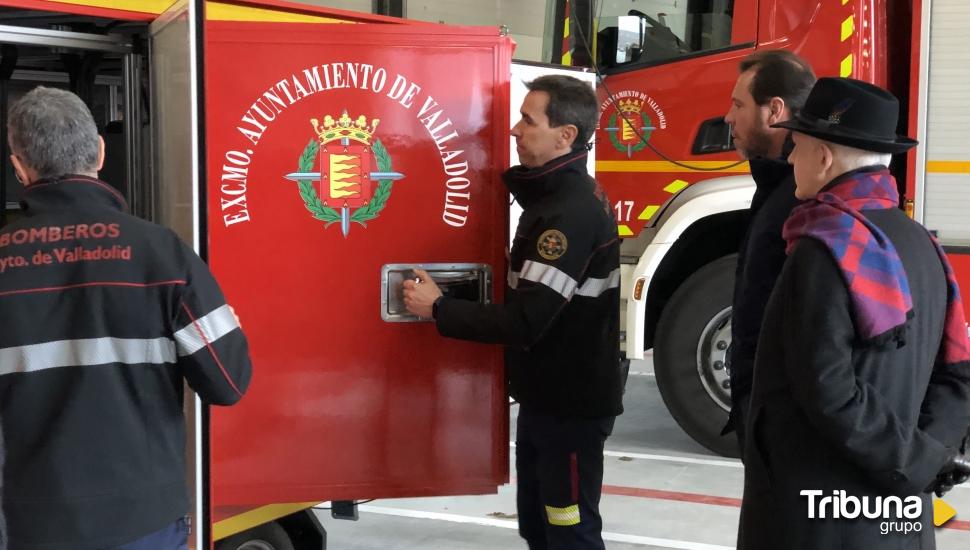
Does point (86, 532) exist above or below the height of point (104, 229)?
below

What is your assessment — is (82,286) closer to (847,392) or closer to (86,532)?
(86,532)

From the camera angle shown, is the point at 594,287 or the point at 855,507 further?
the point at 594,287

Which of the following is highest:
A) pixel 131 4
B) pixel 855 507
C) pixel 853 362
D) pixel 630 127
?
pixel 131 4

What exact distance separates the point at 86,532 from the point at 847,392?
149 centimetres

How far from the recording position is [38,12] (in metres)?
2.87

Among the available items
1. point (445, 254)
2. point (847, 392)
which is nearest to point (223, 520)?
point (445, 254)

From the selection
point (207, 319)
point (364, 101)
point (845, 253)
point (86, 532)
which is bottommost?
point (86, 532)

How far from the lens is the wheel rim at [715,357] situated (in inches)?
219

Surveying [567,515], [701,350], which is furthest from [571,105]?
[701,350]

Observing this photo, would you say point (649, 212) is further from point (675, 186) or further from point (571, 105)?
point (571, 105)

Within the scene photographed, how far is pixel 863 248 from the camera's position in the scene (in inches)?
79.2

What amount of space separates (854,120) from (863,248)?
0.30m

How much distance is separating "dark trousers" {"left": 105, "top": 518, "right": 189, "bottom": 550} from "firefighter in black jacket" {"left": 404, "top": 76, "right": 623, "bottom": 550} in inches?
38.7

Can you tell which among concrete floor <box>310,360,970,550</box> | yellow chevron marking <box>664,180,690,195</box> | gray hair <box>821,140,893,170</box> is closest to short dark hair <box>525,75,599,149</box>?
gray hair <box>821,140,893,170</box>
